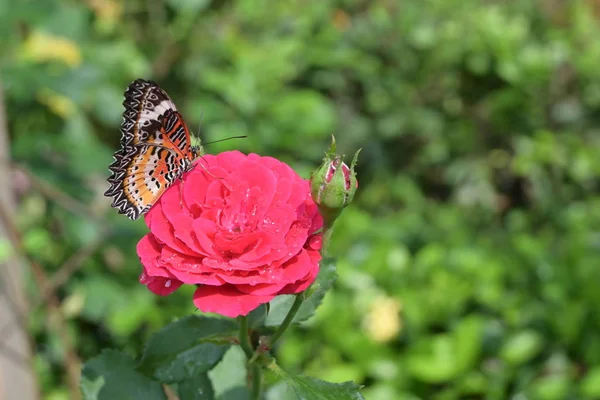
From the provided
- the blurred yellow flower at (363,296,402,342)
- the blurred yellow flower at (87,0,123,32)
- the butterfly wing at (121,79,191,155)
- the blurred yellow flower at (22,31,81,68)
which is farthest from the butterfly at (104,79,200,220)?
the blurred yellow flower at (87,0,123,32)

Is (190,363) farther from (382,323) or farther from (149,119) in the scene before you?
(382,323)

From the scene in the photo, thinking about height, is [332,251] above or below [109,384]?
below

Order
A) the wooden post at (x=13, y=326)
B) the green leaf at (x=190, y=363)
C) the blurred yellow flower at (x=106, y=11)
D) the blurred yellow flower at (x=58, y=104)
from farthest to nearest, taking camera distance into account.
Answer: the blurred yellow flower at (x=106, y=11) → the blurred yellow flower at (x=58, y=104) → the wooden post at (x=13, y=326) → the green leaf at (x=190, y=363)

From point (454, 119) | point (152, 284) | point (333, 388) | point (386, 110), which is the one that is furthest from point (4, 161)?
point (454, 119)

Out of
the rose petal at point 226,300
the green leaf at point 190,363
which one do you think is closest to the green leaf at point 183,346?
the green leaf at point 190,363

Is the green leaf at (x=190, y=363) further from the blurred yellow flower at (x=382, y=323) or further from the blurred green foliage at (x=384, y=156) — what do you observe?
the blurred yellow flower at (x=382, y=323)

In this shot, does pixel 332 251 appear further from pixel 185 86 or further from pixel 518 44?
pixel 518 44

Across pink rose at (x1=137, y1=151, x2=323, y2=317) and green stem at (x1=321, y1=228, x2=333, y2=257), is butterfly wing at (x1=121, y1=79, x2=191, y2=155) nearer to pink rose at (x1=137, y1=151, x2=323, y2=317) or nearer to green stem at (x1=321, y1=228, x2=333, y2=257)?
pink rose at (x1=137, y1=151, x2=323, y2=317)
